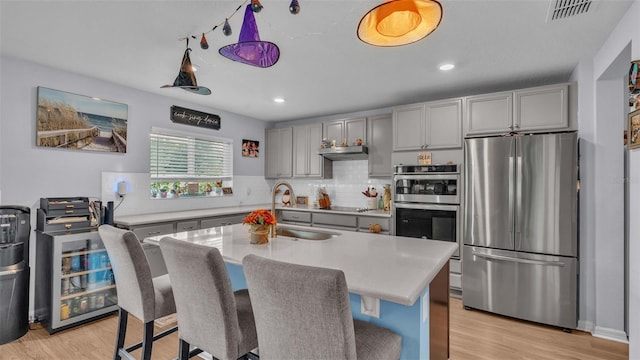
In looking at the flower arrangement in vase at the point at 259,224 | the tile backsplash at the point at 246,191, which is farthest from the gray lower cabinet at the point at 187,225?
the flower arrangement in vase at the point at 259,224

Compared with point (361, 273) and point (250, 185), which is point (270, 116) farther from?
point (361, 273)

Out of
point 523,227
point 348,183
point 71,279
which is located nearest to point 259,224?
point 71,279

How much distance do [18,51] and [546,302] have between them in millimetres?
5107

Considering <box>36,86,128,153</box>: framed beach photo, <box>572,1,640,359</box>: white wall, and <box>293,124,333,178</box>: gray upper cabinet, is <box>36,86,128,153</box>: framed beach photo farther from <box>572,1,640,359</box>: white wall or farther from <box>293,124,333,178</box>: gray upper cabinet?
<box>572,1,640,359</box>: white wall

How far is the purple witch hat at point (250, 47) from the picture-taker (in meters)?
1.63

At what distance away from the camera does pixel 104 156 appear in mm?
3385

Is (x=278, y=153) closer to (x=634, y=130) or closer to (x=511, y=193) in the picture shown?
(x=511, y=193)

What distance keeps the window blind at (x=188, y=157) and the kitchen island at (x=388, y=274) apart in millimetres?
2146

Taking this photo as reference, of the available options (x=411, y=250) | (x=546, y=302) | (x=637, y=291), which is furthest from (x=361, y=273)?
(x=546, y=302)

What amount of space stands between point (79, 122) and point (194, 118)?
1.34 m

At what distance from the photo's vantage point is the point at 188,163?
428cm

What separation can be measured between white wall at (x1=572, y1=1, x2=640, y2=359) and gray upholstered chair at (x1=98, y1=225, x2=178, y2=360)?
3.37 meters

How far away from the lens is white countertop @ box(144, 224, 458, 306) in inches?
47.9

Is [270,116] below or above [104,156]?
above
